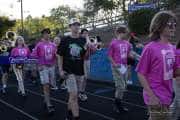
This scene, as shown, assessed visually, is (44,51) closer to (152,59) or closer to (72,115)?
(72,115)

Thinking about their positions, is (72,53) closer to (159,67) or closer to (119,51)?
(119,51)

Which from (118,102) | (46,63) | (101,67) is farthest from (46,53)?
(101,67)

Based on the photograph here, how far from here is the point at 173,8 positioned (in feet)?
93.1

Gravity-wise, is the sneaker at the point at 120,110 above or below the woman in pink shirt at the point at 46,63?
below

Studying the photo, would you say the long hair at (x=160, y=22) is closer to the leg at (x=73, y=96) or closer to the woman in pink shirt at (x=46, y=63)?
the leg at (x=73, y=96)

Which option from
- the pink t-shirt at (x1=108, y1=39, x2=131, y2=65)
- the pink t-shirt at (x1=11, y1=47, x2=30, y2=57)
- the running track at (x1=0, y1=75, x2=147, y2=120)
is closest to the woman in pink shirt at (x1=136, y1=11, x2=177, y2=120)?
the running track at (x1=0, y1=75, x2=147, y2=120)

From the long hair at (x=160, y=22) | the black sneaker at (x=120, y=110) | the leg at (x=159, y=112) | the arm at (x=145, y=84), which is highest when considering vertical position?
the long hair at (x=160, y=22)

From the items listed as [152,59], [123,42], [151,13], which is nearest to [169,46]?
[152,59]

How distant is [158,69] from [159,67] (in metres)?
0.02

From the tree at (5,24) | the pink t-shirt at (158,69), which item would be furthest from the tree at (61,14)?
the pink t-shirt at (158,69)

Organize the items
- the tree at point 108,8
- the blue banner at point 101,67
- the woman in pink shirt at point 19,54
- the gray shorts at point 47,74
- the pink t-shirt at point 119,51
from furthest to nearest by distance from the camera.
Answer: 1. the tree at point 108,8
2. the blue banner at point 101,67
3. the woman in pink shirt at point 19,54
4. the gray shorts at point 47,74
5. the pink t-shirt at point 119,51

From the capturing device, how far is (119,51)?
11391 mm

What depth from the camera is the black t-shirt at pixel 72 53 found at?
938 cm

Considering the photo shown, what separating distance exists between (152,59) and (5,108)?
7933mm
